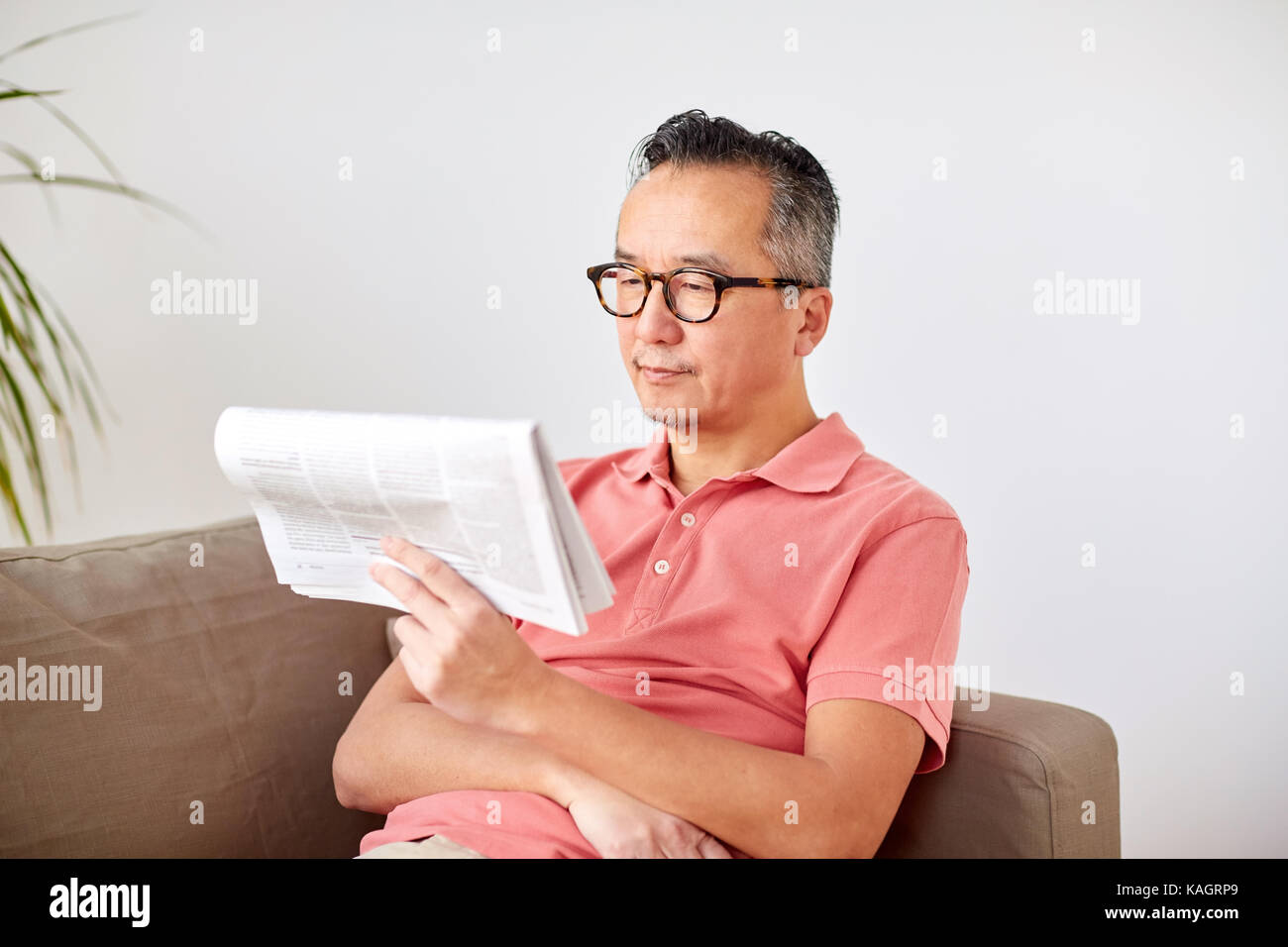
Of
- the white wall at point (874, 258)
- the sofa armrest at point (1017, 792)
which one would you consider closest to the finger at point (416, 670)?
the sofa armrest at point (1017, 792)

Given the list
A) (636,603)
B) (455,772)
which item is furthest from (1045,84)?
(455,772)

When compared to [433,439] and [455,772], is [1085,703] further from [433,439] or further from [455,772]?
[433,439]

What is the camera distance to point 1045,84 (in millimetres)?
2367

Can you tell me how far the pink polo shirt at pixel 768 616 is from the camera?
129 cm

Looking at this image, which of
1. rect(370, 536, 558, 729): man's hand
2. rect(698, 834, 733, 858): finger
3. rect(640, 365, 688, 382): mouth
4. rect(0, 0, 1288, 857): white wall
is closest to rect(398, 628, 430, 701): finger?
rect(370, 536, 558, 729): man's hand

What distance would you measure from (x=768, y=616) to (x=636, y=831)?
1.02 ft

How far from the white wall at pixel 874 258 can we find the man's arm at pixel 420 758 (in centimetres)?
128

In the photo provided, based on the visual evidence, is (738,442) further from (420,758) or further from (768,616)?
(420,758)

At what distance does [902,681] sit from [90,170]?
219 centimetres

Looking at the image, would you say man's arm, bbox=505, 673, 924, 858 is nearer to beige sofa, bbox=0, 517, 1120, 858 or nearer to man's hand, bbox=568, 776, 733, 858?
man's hand, bbox=568, 776, 733, 858

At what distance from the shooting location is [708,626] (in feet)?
4.63

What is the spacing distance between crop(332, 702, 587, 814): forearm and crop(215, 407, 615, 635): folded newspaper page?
32 cm

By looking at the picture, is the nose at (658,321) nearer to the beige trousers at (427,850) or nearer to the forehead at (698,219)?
the forehead at (698,219)

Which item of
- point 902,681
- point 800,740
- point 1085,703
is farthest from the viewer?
point 1085,703
